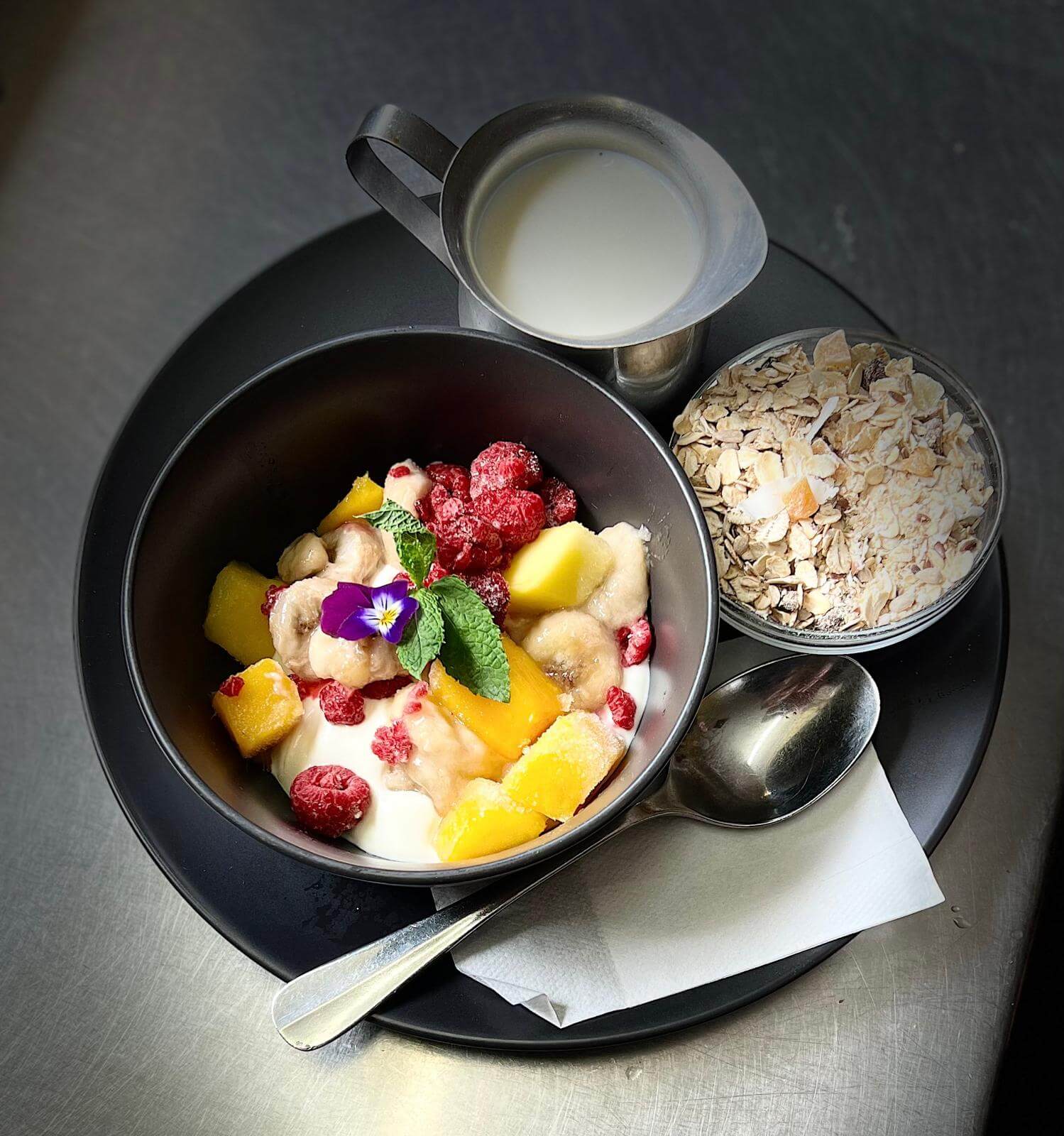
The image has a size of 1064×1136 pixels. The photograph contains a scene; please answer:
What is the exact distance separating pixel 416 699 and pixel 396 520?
188mm

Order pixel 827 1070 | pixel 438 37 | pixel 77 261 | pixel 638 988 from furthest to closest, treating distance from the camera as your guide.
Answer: pixel 438 37 < pixel 77 261 < pixel 827 1070 < pixel 638 988

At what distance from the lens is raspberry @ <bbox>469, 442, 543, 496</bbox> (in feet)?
4.09

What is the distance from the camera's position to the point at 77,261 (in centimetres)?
183

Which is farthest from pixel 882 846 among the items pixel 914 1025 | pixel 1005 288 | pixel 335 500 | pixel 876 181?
pixel 876 181

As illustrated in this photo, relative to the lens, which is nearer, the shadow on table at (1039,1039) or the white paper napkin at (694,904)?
the white paper napkin at (694,904)

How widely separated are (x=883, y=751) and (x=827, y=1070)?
0.39 meters

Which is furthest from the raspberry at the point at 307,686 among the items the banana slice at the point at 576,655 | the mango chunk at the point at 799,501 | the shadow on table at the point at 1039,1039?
the shadow on table at the point at 1039,1039

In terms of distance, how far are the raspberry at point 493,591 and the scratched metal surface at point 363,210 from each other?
528 mm

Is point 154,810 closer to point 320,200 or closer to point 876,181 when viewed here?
point 320,200

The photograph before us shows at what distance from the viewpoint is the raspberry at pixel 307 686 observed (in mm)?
1216

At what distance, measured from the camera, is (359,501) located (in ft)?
4.23

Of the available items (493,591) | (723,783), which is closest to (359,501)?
(493,591)

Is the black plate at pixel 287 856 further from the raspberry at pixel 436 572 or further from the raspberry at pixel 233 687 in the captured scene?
the raspberry at pixel 436 572

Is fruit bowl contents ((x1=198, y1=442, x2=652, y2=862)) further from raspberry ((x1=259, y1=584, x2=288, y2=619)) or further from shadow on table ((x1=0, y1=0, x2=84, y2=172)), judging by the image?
shadow on table ((x1=0, y1=0, x2=84, y2=172))
